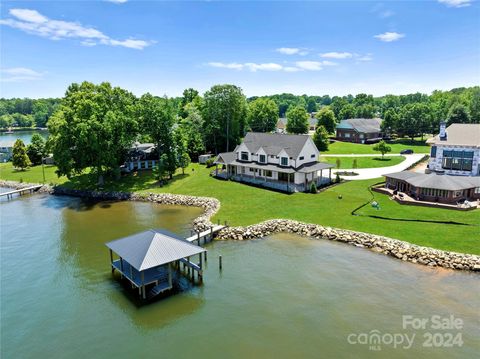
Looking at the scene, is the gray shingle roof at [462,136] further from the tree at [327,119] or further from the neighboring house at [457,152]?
the tree at [327,119]

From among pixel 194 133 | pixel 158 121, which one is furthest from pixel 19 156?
pixel 194 133

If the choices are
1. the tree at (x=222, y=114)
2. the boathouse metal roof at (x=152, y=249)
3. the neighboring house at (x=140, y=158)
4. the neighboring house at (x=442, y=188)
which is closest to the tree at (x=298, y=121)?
the tree at (x=222, y=114)

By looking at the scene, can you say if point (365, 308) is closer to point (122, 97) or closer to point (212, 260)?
point (212, 260)

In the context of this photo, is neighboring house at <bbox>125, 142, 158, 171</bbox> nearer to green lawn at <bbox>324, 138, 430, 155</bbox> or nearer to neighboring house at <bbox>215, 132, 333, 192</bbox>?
neighboring house at <bbox>215, 132, 333, 192</bbox>

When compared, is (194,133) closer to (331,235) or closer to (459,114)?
(331,235)

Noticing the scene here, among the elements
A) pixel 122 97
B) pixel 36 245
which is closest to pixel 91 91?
pixel 122 97
